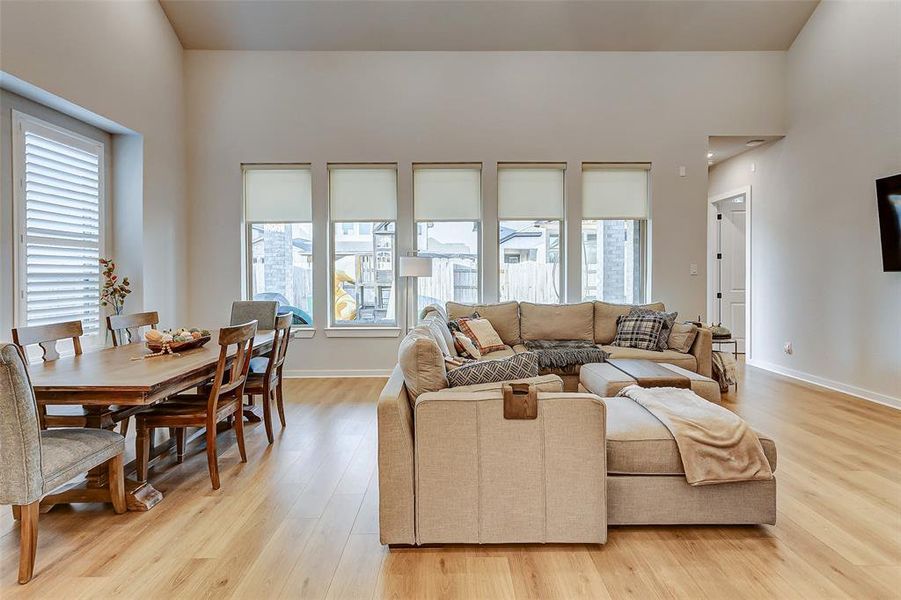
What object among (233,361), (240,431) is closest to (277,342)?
(233,361)

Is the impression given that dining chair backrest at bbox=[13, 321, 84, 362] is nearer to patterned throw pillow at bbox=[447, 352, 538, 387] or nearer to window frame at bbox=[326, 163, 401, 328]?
patterned throw pillow at bbox=[447, 352, 538, 387]

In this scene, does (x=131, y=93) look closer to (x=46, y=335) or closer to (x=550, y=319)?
(x=46, y=335)

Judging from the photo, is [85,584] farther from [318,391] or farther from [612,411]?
[318,391]

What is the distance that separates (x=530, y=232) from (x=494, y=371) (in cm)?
397

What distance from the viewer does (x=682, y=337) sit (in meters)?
4.82

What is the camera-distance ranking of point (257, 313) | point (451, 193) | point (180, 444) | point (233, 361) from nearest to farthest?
point (233, 361) → point (180, 444) → point (257, 313) → point (451, 193)

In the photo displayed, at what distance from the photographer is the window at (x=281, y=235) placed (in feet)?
19.9

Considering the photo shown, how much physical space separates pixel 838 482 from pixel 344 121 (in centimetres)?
571

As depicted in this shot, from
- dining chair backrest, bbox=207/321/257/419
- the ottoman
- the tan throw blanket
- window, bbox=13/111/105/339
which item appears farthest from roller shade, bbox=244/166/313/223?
the tan throw blanket

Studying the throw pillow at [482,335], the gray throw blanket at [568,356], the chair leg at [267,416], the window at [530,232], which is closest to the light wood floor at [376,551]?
the chair leg at [267,416]

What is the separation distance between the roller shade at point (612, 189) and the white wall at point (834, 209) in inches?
68.8

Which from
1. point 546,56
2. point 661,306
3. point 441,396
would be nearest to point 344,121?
point 546,56

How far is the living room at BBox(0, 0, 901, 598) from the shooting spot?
96.4 inches

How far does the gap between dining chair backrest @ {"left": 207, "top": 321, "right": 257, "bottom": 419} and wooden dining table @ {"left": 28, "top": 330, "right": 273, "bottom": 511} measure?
0.10 meters
